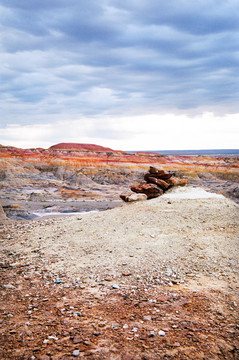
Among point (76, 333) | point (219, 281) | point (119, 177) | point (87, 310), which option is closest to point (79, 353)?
point (76, 333)

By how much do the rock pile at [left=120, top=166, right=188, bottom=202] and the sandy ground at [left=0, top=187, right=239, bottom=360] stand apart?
346cm

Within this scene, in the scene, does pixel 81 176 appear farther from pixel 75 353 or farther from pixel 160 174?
pixel 75 353

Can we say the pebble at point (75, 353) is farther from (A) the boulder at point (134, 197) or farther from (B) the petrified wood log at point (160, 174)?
(B) the petrified wood log at point (160, 174)

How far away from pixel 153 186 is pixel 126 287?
1216 cm

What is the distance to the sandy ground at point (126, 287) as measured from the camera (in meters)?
5.51

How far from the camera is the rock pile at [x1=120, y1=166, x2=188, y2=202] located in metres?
18.6

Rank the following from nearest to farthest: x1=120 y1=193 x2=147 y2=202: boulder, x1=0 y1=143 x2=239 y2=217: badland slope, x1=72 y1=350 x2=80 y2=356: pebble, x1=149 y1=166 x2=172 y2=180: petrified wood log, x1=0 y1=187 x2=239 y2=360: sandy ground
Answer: x1=72 y1=350 x2=80 y2=356: pebble, x1=0 y1=187 x2=239 y2=360: sandy ground, x1=120 y1=193 x2=147 y2=202: boulder, x1=149 y1=166 x2=172 y2=180: petrified wood log, x1=0 y1=143 x2=239 y2=217: badland slope

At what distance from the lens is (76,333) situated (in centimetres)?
586

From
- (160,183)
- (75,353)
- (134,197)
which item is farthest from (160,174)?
(75,353)

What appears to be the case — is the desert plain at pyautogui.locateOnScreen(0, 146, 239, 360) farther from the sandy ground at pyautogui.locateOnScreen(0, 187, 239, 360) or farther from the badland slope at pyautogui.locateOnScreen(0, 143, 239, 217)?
the badland slope at pyautogui.locateOnScreen(0, 143, 239, 217)

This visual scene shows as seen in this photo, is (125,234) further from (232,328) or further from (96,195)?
(96,195)

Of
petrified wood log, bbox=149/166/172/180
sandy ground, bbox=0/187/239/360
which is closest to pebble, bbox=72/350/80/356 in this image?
sandy ground, bbox=0/187/239/360

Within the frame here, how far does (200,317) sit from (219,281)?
244 centimetres

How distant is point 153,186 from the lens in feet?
64.8
